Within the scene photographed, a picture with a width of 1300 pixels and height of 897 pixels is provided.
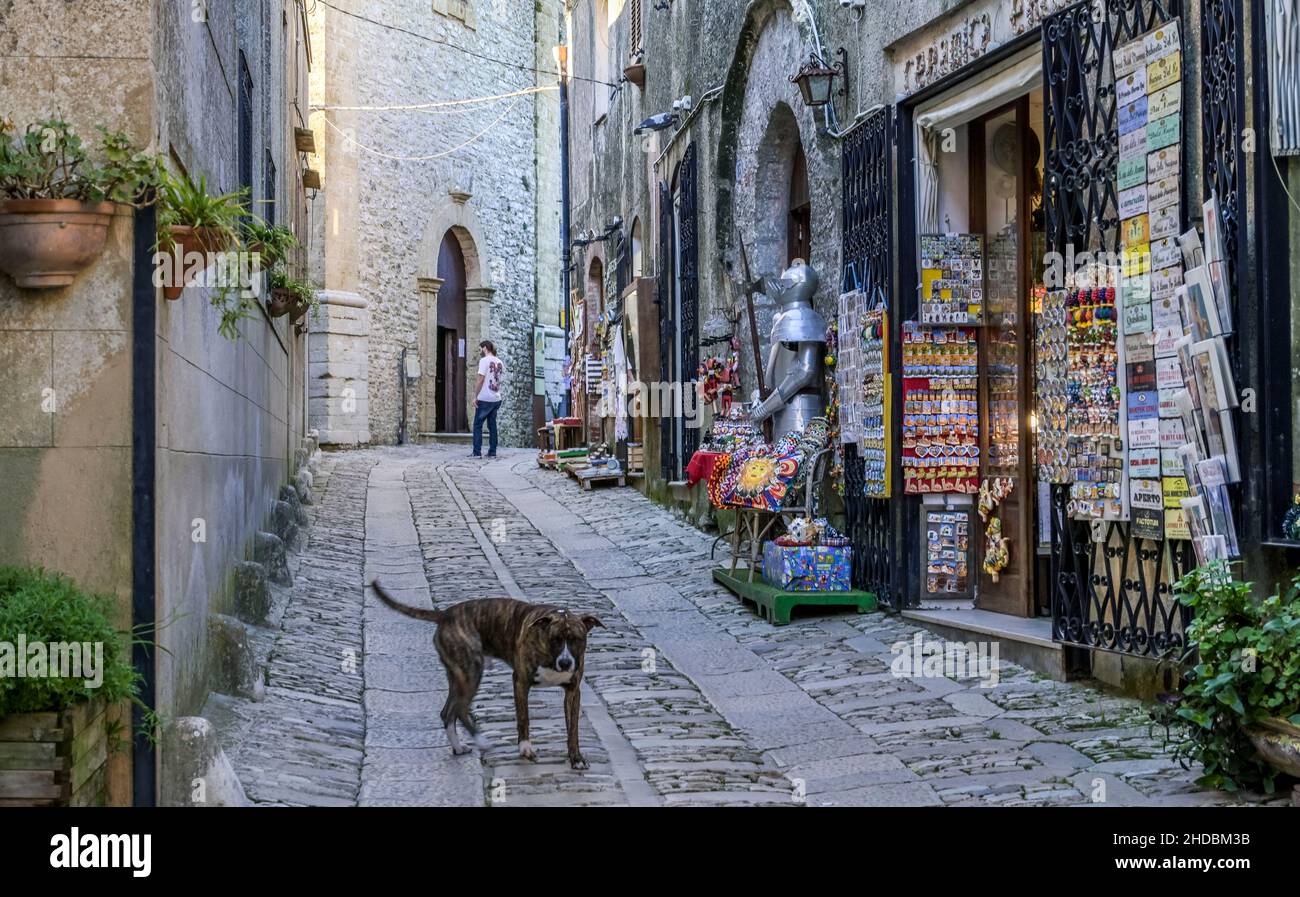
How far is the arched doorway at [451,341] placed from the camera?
98.7 feet

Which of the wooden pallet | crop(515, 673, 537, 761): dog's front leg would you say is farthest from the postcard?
the wooden pallet

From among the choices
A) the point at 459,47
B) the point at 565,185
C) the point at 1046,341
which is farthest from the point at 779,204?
the point at 459,47

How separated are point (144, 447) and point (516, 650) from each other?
1.86 meters

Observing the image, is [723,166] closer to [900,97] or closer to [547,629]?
[900,97]

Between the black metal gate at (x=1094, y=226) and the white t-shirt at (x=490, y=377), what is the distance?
612 inches

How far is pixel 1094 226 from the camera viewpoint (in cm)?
764

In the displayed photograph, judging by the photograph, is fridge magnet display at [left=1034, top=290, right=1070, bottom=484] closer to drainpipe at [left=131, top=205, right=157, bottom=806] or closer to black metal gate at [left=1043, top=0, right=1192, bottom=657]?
black metal gate at [left=1043, top=0, right=1192, bottom=657]

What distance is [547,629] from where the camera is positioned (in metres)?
6.19

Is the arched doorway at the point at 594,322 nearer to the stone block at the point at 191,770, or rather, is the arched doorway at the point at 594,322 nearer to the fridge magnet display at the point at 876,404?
the fridge magnet display at the point at 876,404

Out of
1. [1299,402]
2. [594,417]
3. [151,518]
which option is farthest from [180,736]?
[594,417]

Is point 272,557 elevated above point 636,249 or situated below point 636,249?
below

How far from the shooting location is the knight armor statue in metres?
11.3

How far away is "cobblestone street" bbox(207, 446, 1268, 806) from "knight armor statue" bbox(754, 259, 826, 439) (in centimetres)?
153

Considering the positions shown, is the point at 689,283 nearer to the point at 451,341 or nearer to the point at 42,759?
the point at 42,759
